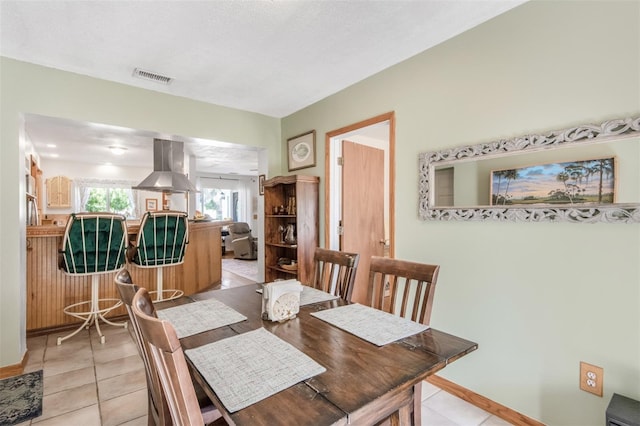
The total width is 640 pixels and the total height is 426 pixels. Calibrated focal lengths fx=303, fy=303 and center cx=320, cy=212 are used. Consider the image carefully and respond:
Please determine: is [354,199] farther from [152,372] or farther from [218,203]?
[218,203]

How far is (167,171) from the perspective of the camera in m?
5.05

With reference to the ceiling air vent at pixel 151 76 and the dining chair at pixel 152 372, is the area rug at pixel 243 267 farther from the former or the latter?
the dining chair at pixel 152 372

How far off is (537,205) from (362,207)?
1.93 m

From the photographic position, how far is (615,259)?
148 cm

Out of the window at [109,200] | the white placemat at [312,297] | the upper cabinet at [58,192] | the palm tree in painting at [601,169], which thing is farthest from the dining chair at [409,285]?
the upper cabinet at [58,192]

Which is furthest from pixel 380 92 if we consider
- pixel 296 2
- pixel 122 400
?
pixel 122 400

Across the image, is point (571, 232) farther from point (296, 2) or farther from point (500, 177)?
point (296, 2)

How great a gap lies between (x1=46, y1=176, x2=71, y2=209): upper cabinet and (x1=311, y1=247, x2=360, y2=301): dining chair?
312 inches

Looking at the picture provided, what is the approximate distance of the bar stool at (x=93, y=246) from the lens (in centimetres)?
266

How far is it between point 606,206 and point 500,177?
52 centimetres

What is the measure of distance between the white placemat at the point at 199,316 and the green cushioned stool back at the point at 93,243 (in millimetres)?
1727

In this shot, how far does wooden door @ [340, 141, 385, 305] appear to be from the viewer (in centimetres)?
334

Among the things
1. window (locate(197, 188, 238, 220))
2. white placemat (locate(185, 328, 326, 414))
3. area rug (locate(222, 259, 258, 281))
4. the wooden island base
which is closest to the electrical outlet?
white placemat (locate(185, 328, 326, 414))

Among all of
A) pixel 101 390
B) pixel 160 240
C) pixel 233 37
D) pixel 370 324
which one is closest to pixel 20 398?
pixel 101 390
